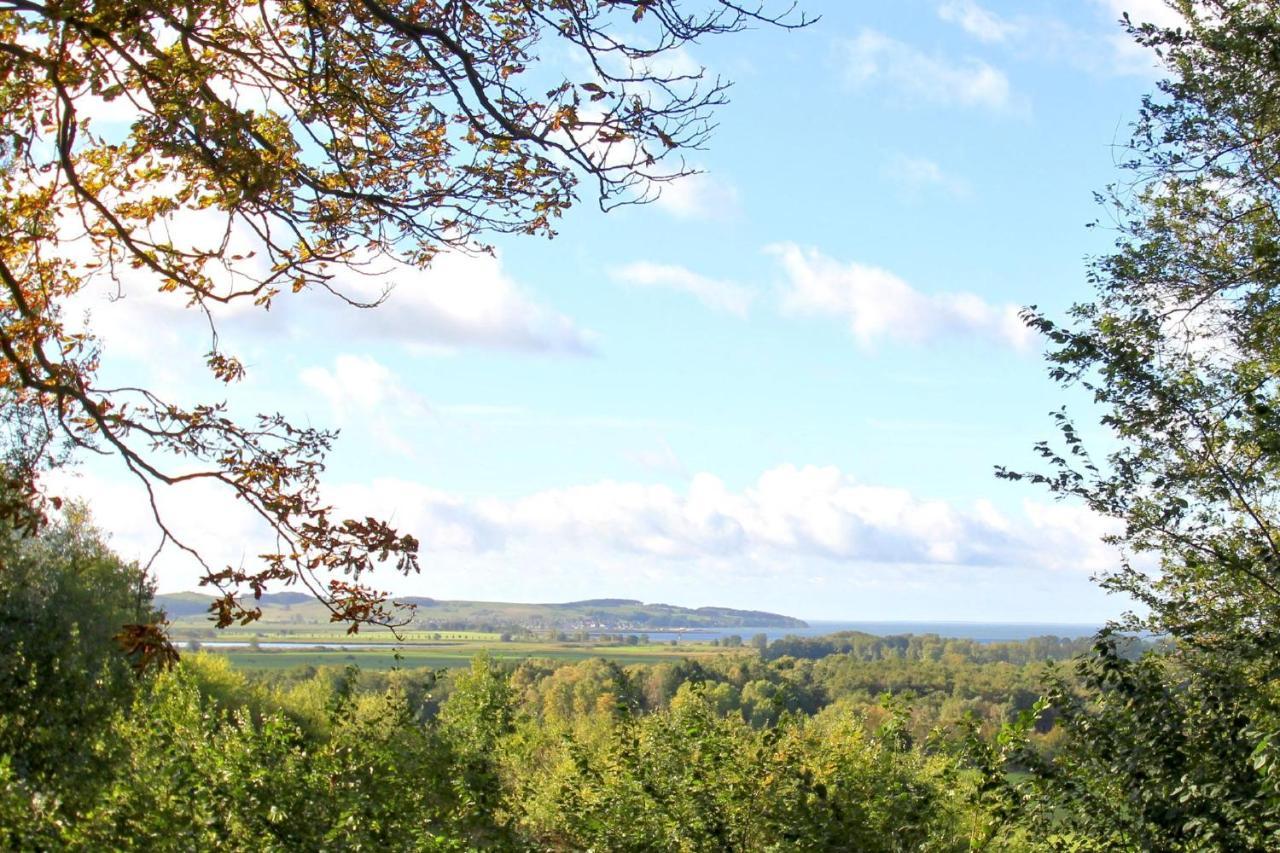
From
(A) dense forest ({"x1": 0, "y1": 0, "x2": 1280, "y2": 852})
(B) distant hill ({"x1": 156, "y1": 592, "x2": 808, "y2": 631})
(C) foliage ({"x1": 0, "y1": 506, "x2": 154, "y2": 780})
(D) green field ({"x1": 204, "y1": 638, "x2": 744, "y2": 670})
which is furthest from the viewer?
(B) distant hill ({"x1": 156, "y1": 592, "x2": 808, "y2": 631})

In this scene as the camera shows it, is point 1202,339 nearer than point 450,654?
Yes

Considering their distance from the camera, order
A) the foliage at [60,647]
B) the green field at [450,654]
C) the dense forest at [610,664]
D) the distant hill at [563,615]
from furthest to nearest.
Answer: the distant hill at [563,615]
the green field at [450,654]
the foliage at [60,647]
the dense forest at [610,664]

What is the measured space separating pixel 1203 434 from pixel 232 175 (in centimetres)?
779

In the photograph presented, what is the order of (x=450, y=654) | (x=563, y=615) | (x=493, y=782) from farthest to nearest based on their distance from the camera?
1. (x=563, y=615)
2. (x=450, y=654)
3. (x=493, y=782)

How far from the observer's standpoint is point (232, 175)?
18.4ft

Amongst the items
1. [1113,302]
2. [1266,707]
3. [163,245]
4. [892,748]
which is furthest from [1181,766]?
[1113,302]

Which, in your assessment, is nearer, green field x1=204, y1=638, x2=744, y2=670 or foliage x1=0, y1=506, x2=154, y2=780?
foliage x1=0, y1=506, x2=154, y2=780

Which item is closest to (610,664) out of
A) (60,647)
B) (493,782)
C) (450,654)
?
(493,782)

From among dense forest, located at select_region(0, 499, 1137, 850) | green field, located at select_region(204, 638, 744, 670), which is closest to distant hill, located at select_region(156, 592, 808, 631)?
green field, located at select_region(204, 638, 744, 670)

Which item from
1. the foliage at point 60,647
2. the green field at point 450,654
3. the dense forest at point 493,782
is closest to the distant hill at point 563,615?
the green field at point 450,654

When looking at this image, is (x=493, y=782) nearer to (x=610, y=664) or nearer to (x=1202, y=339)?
(x=610, y=664)

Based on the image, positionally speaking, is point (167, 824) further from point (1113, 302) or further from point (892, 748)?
point (1113, 302)

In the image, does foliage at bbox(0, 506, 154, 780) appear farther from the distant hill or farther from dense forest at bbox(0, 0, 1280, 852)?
the distant hill

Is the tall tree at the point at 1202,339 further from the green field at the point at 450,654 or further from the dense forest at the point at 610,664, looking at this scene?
the green field at the point at 450,654
